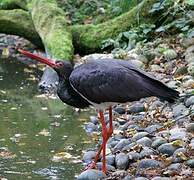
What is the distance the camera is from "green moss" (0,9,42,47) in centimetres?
996

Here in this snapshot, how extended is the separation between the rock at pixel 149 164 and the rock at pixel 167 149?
0.62ft

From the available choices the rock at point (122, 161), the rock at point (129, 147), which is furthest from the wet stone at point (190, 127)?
the rock at point (122, 161)

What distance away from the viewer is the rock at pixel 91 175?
456cm

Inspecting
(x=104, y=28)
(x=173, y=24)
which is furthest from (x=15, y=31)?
(x=173, y=24)

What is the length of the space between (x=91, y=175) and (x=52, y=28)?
5.32 metres

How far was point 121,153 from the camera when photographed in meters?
4.94

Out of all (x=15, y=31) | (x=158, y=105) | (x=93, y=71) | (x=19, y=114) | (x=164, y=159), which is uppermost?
(x=93, y=71)

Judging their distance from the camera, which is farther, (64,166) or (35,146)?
(35,146)

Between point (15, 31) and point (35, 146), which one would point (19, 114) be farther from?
point (15, 31)

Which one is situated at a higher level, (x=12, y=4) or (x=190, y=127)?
(x=190, y=127)

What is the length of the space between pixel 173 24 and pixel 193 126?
144 inches

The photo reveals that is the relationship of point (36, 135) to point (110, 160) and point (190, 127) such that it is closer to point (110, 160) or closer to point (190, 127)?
point (110, 160)

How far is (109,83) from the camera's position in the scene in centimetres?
452

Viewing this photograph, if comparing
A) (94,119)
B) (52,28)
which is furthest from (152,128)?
(52,28)
